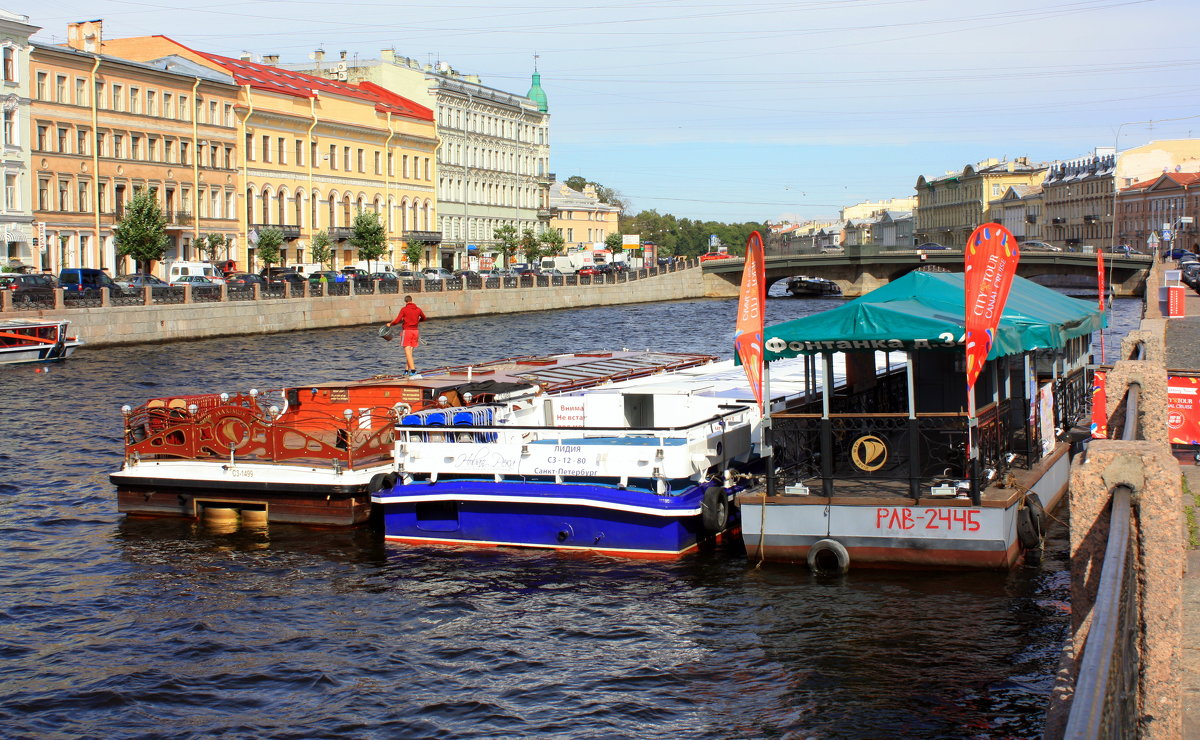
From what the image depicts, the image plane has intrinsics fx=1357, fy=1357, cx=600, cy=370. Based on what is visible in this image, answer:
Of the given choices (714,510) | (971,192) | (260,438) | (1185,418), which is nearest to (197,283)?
(260,438)

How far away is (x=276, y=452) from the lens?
42.0 ft

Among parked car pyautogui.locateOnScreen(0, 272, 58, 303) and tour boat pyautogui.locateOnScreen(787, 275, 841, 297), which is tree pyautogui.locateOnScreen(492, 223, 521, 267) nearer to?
tour boat pyautogui.locateOnScreen(787, 275, 841, 297)

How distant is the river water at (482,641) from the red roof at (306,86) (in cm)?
5145

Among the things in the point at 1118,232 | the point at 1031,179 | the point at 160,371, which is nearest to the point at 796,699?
the point at 160,371

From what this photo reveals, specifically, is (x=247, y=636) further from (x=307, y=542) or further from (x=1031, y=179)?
(x=1031, y=179)

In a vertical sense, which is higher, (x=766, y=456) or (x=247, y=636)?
(x=766, y=456)

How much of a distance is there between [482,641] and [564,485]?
2.14m

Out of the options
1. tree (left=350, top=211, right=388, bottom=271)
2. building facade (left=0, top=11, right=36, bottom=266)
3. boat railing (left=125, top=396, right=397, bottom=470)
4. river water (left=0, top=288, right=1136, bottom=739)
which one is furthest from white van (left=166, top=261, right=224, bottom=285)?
boat railing (left=125, top=396, right=397, bottom=470)

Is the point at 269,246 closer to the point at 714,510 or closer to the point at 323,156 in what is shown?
the point at 323,156

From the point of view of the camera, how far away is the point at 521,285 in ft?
208

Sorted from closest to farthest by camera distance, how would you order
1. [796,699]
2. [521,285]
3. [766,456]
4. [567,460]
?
1. [796,699]
2. [766,456]
3. [567,460]
4. [521,285]

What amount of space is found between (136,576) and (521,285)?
52101mm

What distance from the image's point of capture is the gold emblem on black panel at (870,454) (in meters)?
10.6

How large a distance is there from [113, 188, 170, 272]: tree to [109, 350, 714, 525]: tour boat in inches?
1444
